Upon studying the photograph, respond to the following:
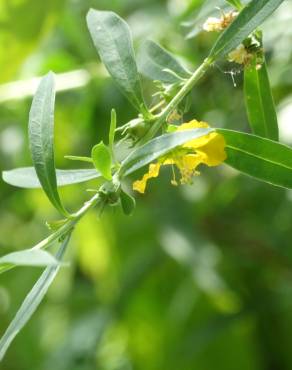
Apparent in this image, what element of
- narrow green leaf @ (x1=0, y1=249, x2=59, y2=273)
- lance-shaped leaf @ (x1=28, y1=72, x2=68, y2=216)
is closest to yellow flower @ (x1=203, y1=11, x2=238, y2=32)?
lance-shaped leaf @ (x1=28, y1=72, x2=68, y2=216)

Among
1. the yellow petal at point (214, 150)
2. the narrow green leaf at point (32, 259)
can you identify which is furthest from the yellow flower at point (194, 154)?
the narrow green leaf at point (32, 259)

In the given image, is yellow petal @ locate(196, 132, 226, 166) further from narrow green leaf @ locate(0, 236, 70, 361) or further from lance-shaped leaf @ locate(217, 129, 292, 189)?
narrow green leaf @ locate(0, 236, 70, 361)

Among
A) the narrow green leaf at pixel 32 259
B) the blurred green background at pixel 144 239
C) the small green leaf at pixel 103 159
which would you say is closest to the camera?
the narrow green leaf at pixel 32 259

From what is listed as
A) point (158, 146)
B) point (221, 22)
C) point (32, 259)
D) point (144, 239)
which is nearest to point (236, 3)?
point (221, 22)

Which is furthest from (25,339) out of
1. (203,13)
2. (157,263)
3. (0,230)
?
(203,13)

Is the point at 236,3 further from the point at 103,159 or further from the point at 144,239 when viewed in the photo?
the point at 144,239

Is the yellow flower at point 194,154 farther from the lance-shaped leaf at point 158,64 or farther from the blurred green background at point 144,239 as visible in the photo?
the blurred green background at point 144,239
